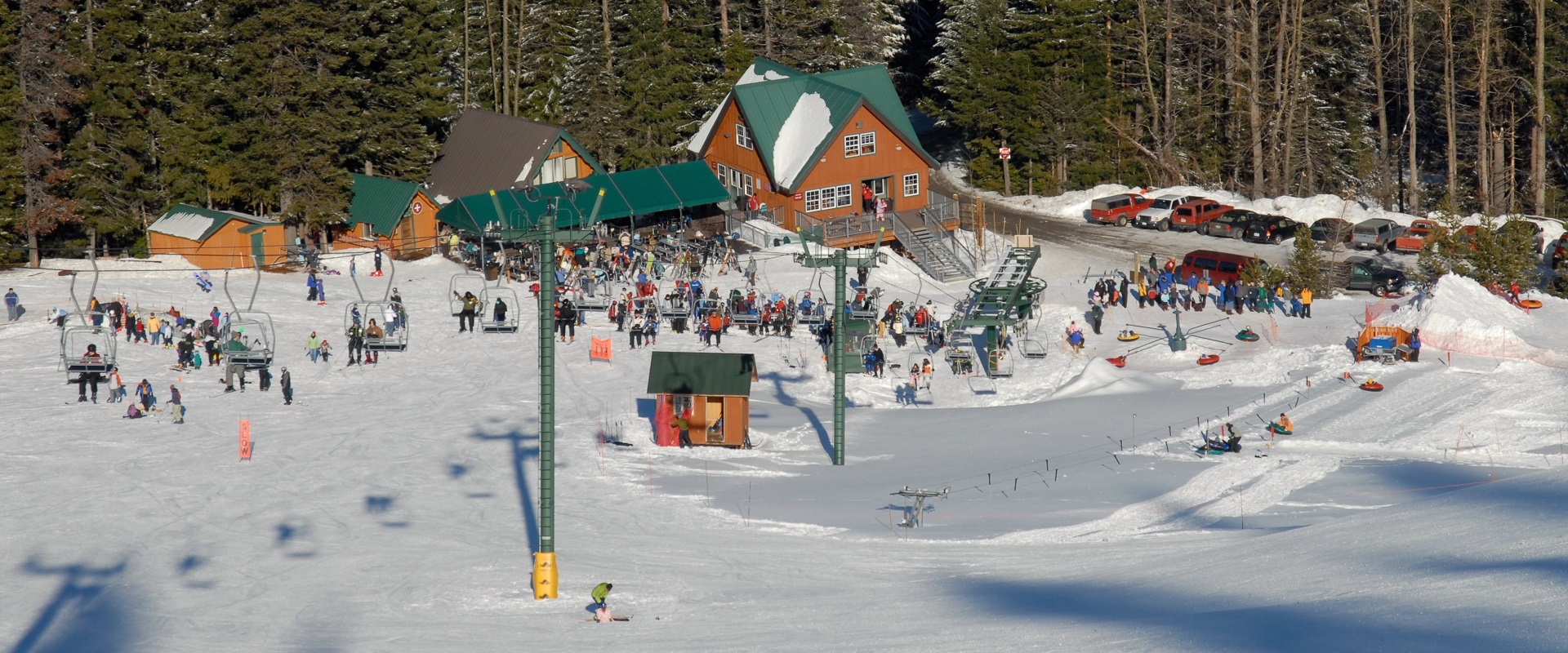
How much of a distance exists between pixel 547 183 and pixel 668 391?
22.9 m

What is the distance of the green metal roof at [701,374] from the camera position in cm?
3678

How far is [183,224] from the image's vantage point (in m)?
55.2

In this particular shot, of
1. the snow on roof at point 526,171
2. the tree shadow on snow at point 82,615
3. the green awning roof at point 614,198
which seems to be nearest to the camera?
the tree shadow on snow at point 82,615

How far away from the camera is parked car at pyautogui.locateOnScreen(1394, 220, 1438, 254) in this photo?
55875mm

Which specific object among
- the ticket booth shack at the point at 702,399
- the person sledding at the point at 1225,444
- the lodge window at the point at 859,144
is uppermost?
the lodge window at the point at 859,144

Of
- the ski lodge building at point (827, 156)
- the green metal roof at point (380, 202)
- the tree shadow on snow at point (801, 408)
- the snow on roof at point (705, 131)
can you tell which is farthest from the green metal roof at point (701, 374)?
the snow on roof at point (705, 131)

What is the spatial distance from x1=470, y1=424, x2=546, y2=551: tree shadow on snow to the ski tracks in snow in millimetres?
8445

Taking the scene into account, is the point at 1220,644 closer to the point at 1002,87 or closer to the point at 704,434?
the point at 704,434

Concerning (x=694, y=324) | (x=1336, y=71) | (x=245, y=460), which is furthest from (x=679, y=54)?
(x=245, y=460)

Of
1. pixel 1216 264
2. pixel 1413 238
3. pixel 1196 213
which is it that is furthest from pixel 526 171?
pixel 1413 238

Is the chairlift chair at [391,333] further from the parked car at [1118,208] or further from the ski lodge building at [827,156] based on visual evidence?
the parked car at [1118,208]

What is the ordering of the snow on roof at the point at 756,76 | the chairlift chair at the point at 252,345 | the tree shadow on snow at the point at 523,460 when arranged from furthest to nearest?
1. the snow on roof at the point at 756,76
2. the chairlift chair at the point at 252,345
3. the tree shadow on snow at the point at 523,460

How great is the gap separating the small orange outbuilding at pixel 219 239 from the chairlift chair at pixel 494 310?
8.72 m

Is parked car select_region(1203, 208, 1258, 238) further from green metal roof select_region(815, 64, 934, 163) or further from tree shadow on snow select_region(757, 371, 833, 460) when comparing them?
tree shadow on snow select_region(757, 371, 833, 460)
